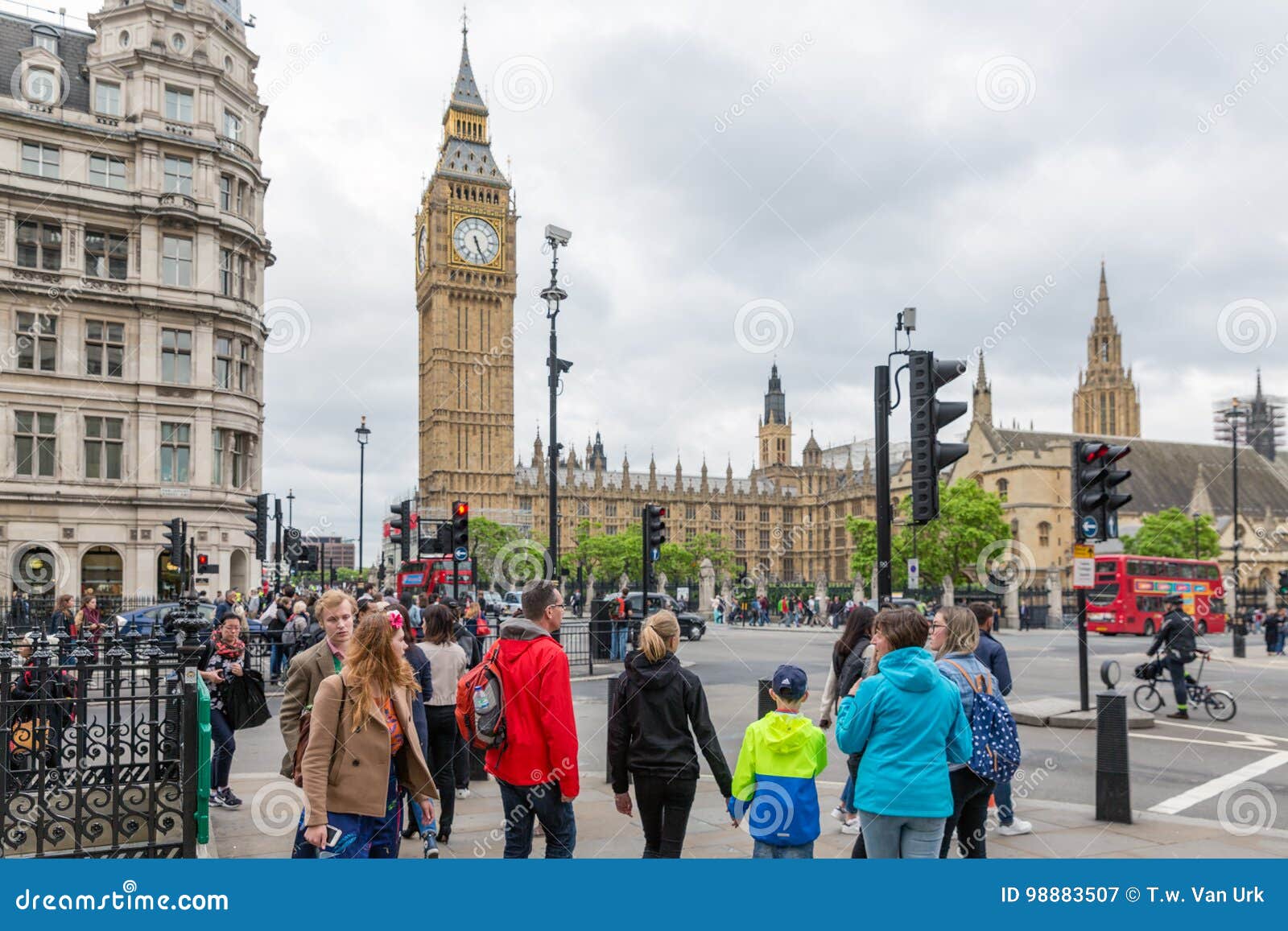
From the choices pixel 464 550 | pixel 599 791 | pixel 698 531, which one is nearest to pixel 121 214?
pixel 464 550

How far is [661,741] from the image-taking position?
5.70 meters

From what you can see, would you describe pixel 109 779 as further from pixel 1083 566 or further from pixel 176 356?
pixel 176 356

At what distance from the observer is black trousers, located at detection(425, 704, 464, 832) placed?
25.3ft

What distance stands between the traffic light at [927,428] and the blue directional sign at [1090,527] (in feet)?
13.7

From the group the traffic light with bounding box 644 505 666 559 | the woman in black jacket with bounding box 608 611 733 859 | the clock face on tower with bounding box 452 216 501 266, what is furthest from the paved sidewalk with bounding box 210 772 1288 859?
the clock face on tower with bounding box 452 216 501 266

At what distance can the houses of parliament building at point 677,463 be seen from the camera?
8831 cm

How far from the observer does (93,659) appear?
817cm

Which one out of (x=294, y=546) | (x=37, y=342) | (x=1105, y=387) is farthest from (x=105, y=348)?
(x=1105, y=387)

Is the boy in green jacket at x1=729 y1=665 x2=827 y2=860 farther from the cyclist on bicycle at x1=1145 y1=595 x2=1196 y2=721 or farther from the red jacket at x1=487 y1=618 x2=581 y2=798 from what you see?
Answer: the cyclist on bicycle at x1=1145 y1=595 x2=1196 y2=721

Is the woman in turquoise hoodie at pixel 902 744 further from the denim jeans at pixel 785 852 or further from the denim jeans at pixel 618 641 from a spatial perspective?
the denim jeans at pixel 618 641

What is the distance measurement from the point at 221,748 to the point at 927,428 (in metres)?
6.96

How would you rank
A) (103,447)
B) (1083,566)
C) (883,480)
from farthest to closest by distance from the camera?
(103,447) < (1083,566) < (883,480)

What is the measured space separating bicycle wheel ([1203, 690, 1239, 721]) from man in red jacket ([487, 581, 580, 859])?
13.6 metres

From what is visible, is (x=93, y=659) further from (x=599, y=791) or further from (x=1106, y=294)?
(x=1106, y=294)
